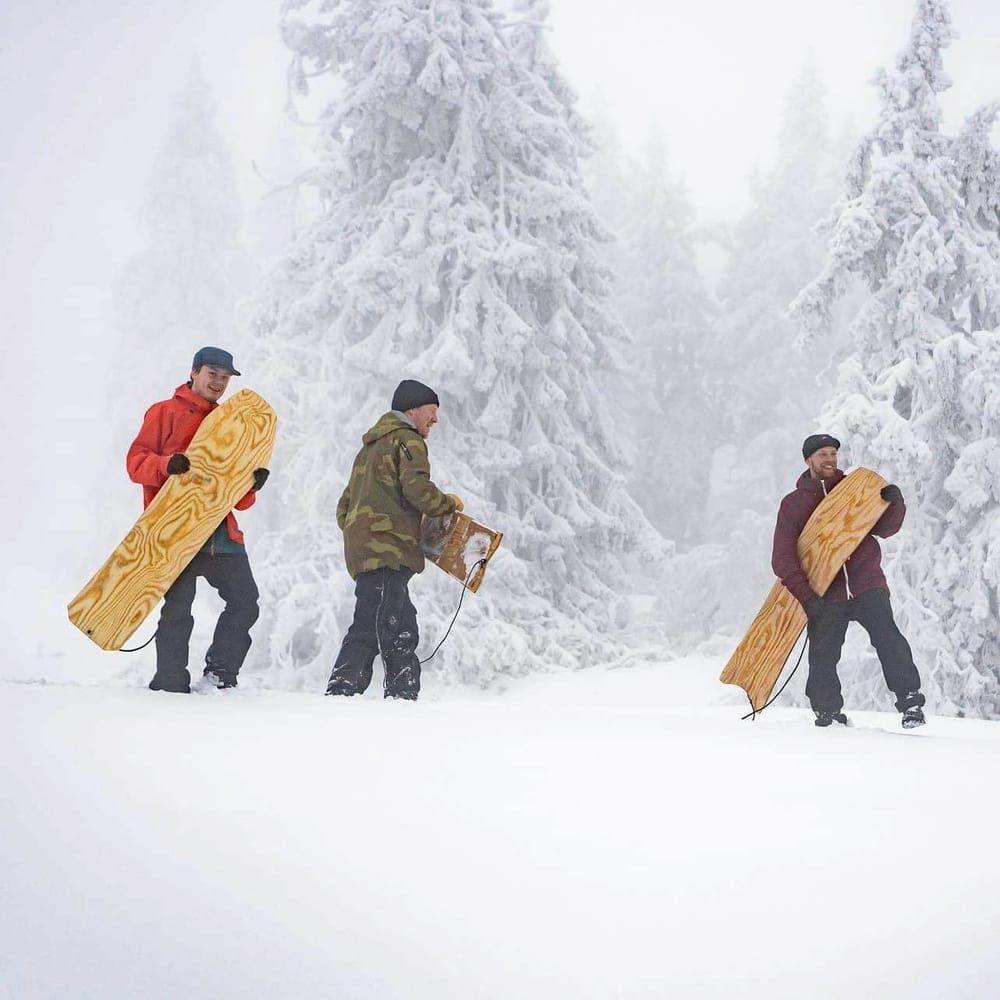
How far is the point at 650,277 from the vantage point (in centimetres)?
2589

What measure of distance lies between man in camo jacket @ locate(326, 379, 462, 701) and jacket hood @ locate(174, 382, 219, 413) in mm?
998

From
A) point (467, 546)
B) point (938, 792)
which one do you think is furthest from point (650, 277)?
point (938, 792)

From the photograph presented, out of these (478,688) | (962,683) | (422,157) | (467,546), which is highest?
(422,157)

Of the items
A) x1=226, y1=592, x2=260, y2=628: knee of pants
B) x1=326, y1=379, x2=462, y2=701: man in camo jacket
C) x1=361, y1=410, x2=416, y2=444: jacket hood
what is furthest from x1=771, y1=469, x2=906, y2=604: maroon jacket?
x1=226, y1=592, x2=260, y2=628: knee of pants

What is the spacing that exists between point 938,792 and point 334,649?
11.1 m

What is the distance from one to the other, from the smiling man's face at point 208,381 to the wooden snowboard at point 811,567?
148 inches

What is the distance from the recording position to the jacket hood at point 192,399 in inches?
221

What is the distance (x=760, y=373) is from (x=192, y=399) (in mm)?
21212

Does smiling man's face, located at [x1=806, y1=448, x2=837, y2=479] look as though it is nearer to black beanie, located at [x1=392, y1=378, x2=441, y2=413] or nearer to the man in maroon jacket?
the man in maroon jacket

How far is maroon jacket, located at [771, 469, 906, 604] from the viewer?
19.6ft

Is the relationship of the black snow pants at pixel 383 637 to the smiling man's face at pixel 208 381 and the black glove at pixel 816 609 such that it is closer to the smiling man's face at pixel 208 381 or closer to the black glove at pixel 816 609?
the smiling man's face at pixel 208 381

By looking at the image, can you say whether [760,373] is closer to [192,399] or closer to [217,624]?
[192,399]

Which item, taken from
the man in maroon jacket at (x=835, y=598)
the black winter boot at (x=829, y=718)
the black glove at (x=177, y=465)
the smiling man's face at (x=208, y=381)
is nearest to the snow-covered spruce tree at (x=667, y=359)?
the man in maroon jacket at (x=835, y=598)

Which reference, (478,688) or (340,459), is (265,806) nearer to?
(478,688)
